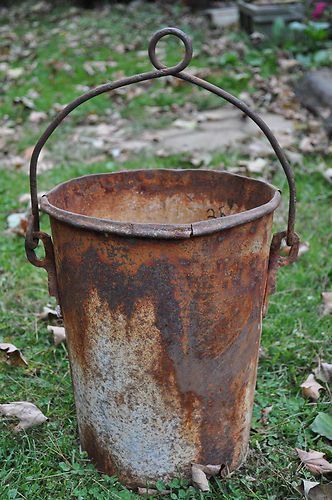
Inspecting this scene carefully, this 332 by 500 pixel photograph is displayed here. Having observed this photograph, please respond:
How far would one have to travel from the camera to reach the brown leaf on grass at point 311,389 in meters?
2.12

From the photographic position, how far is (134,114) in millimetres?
5258

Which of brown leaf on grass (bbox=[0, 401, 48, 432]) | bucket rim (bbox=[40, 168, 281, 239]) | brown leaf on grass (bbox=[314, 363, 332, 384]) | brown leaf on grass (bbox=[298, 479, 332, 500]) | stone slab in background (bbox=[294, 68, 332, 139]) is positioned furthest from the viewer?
stone slab in background (bbox=[294, 68, 332, 139])

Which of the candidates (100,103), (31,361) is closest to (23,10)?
(100,103)

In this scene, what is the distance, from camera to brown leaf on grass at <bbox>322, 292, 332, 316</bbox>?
256cm

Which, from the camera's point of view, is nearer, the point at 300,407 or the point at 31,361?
the point at 300,407

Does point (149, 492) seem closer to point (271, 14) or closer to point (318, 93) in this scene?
point (318, 93)

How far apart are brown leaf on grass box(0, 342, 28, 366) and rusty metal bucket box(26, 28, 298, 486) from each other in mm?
493

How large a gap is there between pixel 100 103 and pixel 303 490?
4346mm

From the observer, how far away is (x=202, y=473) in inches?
67.6

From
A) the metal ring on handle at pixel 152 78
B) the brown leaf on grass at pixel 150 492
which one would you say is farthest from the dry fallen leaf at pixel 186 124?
the brown leaf on grass at pixel 150 492

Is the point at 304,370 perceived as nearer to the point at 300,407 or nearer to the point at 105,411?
the point at 300,407

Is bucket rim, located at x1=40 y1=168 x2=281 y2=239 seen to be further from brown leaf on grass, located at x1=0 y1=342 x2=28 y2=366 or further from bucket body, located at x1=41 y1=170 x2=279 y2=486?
brown leaf on grass, located at x1=0 y1=342 x2=28 y2=366

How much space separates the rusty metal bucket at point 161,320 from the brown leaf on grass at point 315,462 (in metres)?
0.18

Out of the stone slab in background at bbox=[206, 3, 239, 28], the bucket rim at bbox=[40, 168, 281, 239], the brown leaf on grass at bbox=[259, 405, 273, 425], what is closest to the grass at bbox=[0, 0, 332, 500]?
the brown leaf on grass at bbox=[259, 405, 273, 425]
